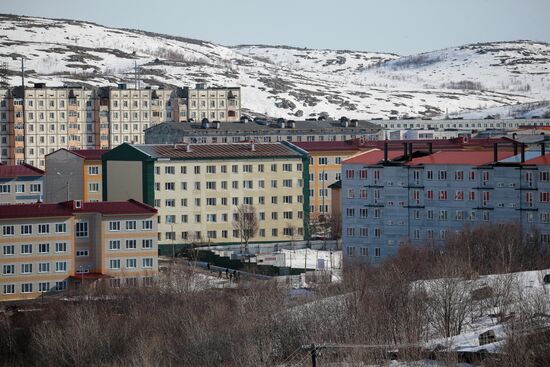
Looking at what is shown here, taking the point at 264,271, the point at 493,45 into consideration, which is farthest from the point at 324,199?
the point at 493,45

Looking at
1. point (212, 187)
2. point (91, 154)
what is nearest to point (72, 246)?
point (212, 187)

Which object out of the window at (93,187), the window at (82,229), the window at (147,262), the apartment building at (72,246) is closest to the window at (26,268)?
the apartment building at (72,246)

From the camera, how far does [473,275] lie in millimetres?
26703

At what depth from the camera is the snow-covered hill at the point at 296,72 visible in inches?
4336

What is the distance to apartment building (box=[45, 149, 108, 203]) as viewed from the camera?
50.8m

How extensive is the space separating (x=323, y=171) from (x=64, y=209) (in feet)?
63.2

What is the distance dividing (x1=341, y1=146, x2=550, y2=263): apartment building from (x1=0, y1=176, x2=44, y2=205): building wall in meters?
12.5

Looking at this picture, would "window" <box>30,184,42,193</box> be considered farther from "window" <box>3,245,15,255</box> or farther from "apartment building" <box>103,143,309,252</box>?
"window" <box>3,245,15,255</box>

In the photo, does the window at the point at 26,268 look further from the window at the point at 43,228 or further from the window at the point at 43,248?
the window at the point at 43,228

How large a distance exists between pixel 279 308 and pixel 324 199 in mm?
29034

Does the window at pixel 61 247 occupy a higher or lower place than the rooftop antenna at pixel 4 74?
lower

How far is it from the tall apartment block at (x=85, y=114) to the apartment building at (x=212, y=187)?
25380mm

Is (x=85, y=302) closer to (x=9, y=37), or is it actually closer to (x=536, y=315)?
(x=536, y=315)

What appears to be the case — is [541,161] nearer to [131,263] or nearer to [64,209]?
[131,263]
